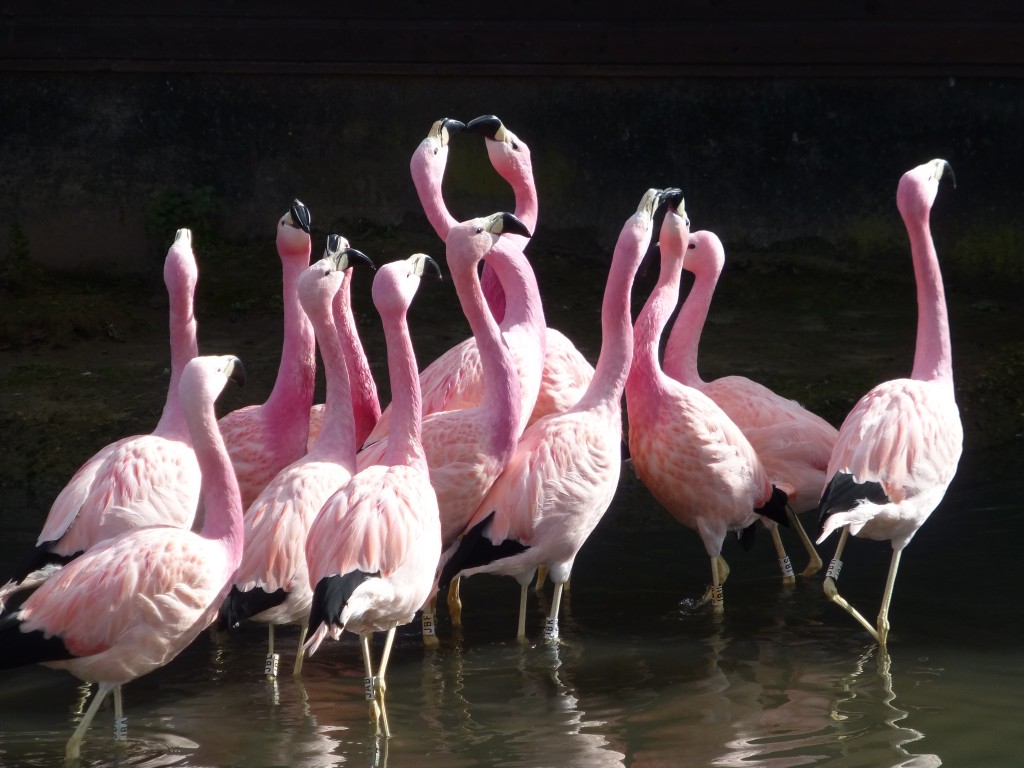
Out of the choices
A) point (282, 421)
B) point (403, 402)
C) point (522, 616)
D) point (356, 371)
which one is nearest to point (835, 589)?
point (522, 616)

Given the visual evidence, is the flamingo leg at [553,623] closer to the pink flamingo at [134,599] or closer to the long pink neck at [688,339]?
the pink flamingo at [134,599]

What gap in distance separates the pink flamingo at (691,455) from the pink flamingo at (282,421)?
1194 millimetres

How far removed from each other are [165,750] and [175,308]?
1.68 meters

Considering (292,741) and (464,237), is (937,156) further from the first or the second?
(292,741)

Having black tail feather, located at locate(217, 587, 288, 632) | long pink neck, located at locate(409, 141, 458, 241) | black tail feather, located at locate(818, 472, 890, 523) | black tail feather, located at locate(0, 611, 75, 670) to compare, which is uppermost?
long pink neck, located at locate(409, 141, 458, 241)

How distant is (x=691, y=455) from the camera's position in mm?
5031

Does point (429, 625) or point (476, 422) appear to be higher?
point (476, 422)

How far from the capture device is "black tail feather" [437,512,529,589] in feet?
15.1

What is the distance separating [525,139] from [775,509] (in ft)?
15.0

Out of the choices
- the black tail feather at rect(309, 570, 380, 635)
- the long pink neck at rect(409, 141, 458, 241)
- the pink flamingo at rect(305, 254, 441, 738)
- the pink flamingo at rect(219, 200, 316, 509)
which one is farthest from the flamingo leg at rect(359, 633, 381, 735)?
the long pink neck at rect(409, 141, 458, 241)

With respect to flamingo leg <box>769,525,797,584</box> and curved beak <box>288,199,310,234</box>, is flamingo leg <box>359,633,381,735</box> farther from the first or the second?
flamingo leg <box>769,525,797,584</box>

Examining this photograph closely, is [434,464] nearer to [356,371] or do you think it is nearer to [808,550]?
[356,371]

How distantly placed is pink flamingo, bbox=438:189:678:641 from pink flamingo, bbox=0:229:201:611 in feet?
2.94

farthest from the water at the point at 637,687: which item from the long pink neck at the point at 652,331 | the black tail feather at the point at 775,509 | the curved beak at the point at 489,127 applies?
the curved beak at the point at 489,127
